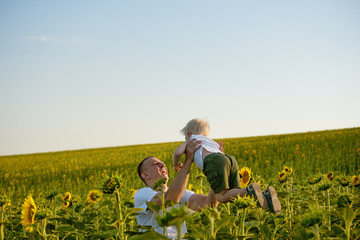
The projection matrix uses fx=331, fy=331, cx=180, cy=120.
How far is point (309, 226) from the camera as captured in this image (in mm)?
977

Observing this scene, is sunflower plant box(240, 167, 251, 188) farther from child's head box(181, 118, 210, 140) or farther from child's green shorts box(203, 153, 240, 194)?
child's head box(181, 118, 210, 140)

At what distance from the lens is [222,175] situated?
2.88m

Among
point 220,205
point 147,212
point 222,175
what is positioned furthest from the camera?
point 220,205

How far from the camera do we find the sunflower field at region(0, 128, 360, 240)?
1.34 metres

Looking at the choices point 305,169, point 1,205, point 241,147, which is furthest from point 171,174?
point 1,205

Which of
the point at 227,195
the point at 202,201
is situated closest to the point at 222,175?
the point at 227,195

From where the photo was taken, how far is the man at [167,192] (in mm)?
2162

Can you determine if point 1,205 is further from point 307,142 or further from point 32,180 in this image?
point 307,142

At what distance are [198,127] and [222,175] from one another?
1010mm

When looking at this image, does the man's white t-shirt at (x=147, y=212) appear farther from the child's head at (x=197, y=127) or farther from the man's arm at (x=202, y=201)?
the child's head at (x=197, y=127)

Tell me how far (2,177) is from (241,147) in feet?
32.3

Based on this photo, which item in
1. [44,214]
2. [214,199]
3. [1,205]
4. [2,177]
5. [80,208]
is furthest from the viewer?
[2,177]

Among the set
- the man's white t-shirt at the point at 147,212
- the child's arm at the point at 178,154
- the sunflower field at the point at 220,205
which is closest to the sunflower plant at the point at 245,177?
the sunflower field at the point at 220,205

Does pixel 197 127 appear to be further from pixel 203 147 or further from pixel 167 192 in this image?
pixel 167 192
